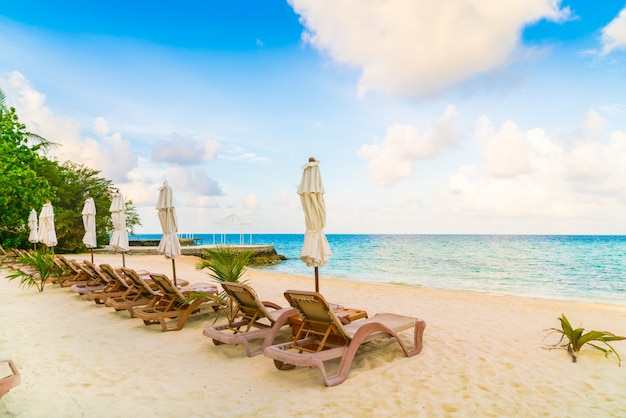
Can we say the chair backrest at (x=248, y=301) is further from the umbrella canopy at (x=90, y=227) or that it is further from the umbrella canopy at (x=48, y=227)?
the umbrella canopy at (x=48, y=227)

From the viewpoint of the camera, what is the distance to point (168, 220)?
7.83 metres

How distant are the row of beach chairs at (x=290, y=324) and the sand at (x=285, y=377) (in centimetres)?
22

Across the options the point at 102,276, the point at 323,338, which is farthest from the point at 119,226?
the point at 323,338

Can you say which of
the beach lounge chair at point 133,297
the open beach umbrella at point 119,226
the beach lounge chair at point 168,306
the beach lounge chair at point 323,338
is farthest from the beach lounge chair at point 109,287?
the beach lounge chair at point 323,338

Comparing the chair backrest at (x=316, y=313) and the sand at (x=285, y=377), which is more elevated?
the chair backrest at (x=316, y=313)

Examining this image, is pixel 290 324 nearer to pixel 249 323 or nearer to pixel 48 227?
pixel 249 323

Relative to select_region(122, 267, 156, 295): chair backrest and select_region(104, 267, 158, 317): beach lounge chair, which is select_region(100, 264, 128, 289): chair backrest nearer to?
select_region(104, 267, 158, 317): beach lounge chair

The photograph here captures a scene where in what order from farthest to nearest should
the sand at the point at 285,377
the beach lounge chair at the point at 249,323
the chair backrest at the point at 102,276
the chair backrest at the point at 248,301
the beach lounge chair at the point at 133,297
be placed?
the chair backrest at the point at 102,276 → the beach lounge chair at the point at 133,297 → the chair backrest at the point at 248,301 → the beach lounge chair at the point at 249,323 → the sand at the point at 285,377

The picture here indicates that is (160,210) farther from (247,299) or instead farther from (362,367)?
(362,367)

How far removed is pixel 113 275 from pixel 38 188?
12.6m

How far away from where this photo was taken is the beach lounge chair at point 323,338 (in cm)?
391

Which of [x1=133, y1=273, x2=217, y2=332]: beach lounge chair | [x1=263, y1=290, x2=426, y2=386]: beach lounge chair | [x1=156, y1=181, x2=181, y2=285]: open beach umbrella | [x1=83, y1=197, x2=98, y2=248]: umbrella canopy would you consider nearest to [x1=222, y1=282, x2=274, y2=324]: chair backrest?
[x1=263, y1=290, x2=426, y2=386]: beach lounge chair

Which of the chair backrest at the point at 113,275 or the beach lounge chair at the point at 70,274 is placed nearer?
the chair backrest at the point at 113,275

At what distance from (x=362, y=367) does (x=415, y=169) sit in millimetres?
23290
